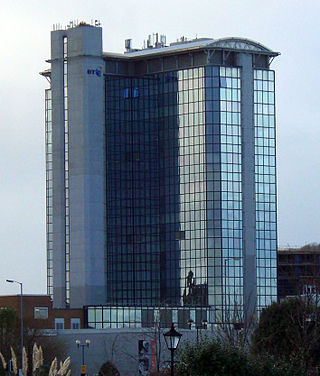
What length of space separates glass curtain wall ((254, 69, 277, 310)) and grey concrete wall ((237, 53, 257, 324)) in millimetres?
1075

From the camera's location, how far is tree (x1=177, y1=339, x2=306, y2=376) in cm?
5100

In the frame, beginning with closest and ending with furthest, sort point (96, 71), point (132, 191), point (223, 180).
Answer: point (96, 71), point (223, 180), point (132, 191)

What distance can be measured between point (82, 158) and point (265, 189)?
26.2 metres

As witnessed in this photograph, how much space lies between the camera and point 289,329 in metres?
81.8

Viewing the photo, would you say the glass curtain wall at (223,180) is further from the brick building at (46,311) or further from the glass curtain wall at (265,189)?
the brick building at (46,311)

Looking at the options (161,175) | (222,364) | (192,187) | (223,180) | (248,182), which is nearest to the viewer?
(222,364)

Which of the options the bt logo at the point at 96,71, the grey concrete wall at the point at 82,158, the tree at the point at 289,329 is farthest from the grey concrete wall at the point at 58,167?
the tree at the point at 289,329

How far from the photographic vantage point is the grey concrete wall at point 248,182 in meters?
170

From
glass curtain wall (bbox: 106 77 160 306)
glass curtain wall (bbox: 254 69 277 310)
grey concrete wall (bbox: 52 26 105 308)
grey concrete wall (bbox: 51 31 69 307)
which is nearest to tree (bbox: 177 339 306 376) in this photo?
grey concrete wall (bbox: 52 26 105 308)

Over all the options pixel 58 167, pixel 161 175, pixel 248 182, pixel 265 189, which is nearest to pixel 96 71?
pixel 58 167

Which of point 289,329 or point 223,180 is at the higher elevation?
point 223,180

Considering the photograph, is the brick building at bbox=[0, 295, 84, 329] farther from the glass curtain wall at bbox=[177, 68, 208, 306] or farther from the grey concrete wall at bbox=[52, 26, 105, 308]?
the glass curtain wall at bbox=[177, 68, 208, 306]

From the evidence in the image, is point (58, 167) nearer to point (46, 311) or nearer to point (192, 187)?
point (192, 187)

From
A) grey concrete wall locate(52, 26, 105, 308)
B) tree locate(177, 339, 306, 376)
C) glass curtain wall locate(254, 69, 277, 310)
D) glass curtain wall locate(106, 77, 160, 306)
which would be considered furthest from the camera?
glass curtain wall locate(106, 77, 160, 306)
